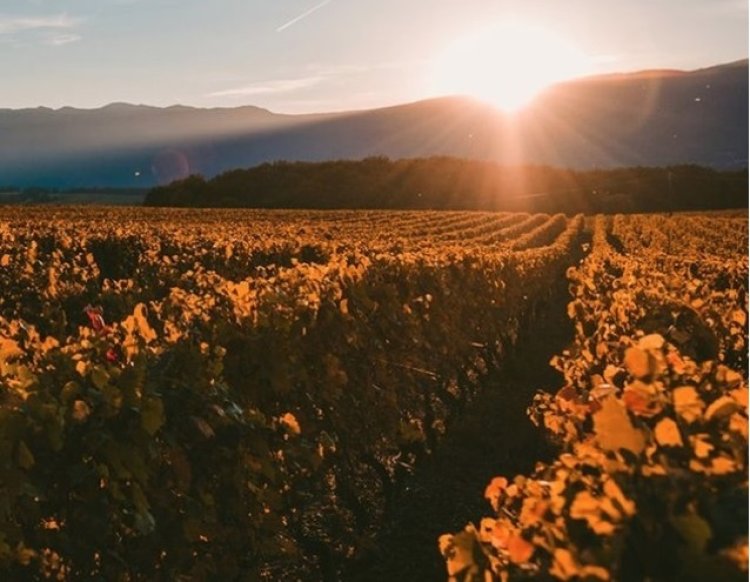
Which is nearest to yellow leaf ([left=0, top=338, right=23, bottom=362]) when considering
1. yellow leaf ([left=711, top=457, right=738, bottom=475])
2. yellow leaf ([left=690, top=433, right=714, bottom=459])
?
yellow leaf ([left=690, top=433, right=714, bottom=459])

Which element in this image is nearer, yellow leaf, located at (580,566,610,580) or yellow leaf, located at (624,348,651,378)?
yellow leaf, located at (580,566,610,580)

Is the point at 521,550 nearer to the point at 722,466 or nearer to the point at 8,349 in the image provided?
the point at 722,466

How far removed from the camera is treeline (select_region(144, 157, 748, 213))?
117 metres

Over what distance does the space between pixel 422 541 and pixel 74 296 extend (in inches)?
211

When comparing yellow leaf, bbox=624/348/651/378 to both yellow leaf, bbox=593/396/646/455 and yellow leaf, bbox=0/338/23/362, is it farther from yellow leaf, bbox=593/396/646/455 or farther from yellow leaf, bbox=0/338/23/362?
yellow leaf, bbox=0/338/23/362

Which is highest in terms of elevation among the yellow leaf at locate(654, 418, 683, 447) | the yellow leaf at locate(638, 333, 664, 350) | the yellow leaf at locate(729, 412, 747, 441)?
the yellow leaf at locate(638, 333, 664, 350)

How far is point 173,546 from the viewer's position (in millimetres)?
5008

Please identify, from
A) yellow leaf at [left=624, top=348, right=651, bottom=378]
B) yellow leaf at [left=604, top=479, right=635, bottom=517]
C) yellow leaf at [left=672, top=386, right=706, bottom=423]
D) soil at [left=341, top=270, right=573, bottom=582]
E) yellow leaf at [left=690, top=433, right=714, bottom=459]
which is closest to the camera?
yellow leaf at [left=604, top=479, right=635, bottom=517]

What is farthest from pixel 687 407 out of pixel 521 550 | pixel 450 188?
pixel 450 188

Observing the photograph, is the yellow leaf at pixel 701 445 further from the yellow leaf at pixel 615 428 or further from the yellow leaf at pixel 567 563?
the yellow leaf at pixel 567 563

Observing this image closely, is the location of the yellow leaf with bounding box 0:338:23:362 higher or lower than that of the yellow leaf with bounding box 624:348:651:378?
lower

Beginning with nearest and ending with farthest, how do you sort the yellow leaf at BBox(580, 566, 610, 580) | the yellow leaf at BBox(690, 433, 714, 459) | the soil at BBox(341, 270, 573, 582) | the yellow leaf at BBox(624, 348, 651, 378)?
the yellow leaf at BBox(580, 566, 610, 580) → the yellow leaf at BBox(690, 433, 714, 459) → the yellow leaf at BBox(624, 348, 651, 378) → the soil at BBox(341, 270, 573, 582)

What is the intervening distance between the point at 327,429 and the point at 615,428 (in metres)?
5.32

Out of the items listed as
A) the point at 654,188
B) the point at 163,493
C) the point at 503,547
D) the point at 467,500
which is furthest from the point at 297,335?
the point at 654,188
